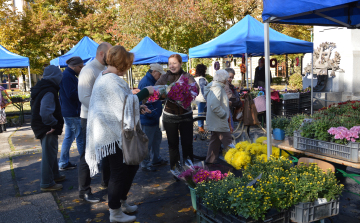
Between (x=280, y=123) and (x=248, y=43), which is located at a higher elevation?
(x=248, y=43)

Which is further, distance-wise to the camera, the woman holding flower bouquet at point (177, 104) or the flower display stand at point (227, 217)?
the woman holding flower bouquet at point (177, 104)

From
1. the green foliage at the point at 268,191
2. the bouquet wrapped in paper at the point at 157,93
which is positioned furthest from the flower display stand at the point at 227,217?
the bouquet wrapped in paper at the point at 157,93

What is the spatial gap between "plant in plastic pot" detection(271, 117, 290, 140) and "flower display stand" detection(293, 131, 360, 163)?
1.62ft

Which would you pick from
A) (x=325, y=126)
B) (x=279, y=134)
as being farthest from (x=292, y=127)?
(x=325, y=126)

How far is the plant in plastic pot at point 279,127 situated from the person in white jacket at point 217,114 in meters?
0.93

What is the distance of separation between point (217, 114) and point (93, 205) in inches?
93.1

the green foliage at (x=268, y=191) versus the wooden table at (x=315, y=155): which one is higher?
the wooden table at (x=315, y=155)

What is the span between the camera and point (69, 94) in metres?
4.98

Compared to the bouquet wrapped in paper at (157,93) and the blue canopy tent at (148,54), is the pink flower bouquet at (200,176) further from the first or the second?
the blue canopy tent at (148,54)

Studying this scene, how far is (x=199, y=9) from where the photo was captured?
18.2 m

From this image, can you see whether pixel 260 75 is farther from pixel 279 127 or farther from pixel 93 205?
pixel 93 205

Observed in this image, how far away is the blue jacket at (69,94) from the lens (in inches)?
195

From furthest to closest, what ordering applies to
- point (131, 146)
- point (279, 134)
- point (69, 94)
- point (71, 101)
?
point (71, 101) < point (69, 94) < point (279, 134) < point (131, 146)

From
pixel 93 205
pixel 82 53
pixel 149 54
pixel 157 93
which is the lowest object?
pixel 93 205
